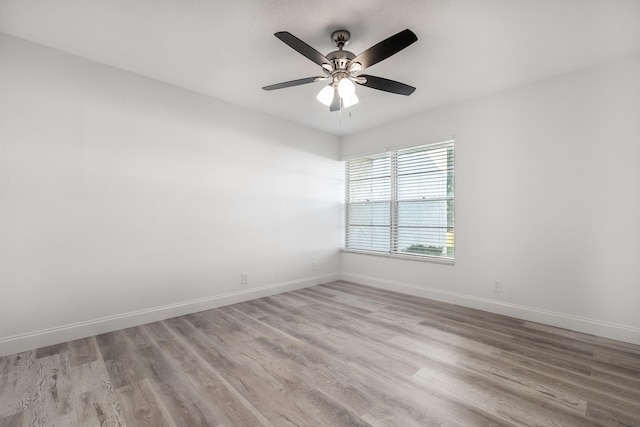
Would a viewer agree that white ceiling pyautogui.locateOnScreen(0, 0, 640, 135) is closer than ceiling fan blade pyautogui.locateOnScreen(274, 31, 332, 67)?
No

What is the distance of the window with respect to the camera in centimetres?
394

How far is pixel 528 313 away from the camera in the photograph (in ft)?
10.3

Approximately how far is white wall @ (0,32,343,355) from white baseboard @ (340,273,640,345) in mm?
1854

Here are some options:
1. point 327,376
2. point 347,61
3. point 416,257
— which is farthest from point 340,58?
point 416,257

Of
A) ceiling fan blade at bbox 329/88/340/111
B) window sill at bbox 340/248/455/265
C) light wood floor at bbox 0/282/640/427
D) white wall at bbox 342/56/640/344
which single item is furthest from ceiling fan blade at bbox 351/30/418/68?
window sill at bbox 340/248/455/265

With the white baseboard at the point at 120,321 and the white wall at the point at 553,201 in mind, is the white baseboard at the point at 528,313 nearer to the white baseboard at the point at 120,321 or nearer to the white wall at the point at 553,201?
the white wall at the point at 553,201

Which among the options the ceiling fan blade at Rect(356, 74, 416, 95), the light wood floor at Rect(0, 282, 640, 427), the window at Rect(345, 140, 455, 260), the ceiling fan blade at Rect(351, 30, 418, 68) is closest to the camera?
the light wood floor at Rect(0, 282, 640, 427)

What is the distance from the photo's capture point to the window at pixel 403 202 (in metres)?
3.94

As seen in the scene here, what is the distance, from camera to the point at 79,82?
2.70 m

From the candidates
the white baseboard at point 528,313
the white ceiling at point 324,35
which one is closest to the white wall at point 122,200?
the white ceiling at point 324,35

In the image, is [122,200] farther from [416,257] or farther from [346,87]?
[416,257]

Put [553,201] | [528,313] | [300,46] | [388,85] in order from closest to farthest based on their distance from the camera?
[300,46], [388,85], [553,201], [528,313]

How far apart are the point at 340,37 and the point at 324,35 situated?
0.46 feet

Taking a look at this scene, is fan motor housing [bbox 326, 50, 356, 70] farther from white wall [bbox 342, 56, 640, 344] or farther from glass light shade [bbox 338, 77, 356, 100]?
white wall [bbox 342, 56, 640, 344]
